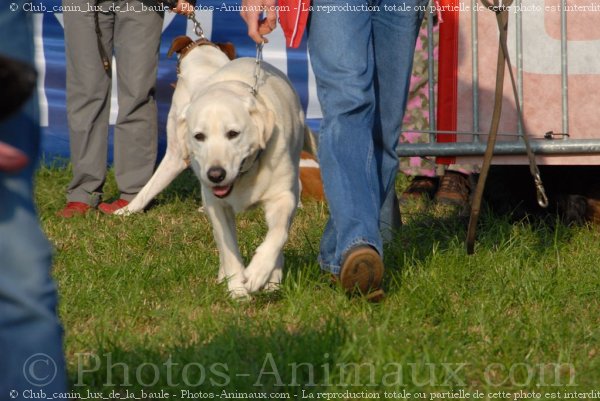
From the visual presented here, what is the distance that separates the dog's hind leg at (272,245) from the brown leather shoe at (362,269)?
401 millimetres

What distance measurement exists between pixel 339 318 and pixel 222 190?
94cm

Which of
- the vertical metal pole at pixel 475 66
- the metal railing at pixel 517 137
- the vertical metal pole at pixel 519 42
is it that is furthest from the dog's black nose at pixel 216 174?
the vertical metal pole at pixel 519 42

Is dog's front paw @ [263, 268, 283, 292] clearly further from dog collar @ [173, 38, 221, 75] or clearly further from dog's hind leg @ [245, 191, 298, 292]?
dog collar @ [173, 38, 221, 75]

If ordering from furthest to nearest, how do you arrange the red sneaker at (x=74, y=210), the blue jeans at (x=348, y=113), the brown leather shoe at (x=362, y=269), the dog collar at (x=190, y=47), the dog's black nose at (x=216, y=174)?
the dog collar at (x=190, y=47), the red sneaker at (x=74, y=210), the dog's black nose at (x=216, y=174), the blue jeans at (x=348, y=113), the brown leather shoe at (x=362, y=269)

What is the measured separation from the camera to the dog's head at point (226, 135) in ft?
13.5

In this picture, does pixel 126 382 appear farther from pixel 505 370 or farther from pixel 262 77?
pixel 262 77

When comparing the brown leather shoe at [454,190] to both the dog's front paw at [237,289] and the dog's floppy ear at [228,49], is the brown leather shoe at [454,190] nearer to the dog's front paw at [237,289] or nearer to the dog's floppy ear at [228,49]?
the dog's floppy ear at [228,49]

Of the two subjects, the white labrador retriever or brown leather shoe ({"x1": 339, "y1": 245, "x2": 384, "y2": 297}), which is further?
the white labrador retriever

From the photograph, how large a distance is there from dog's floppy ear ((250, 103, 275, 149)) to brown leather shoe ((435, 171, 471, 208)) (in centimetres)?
234

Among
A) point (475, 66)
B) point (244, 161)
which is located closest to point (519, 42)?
point (475, 66)

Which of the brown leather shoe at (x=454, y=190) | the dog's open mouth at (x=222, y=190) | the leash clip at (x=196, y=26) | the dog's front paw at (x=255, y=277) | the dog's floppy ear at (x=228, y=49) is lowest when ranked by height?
the brown leather shoe at (x=454, y=190)

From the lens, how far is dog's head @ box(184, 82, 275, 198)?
13.5ft

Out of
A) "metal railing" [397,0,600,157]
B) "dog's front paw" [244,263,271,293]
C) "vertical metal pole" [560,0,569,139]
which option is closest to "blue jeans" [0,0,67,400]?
"dog's front paw" [244,263,271,293]

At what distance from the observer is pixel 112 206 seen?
6648 millimetres
